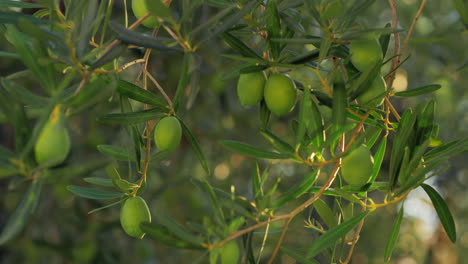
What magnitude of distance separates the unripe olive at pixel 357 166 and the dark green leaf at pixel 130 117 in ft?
0.89

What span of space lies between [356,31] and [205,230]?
31 centimetres

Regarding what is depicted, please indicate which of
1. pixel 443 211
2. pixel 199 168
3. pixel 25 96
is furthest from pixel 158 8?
pixel 199 168

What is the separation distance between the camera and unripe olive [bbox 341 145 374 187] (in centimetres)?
74

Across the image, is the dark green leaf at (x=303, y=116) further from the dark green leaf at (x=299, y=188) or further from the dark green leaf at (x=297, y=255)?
the dark green leaf at (x=297, y=255)

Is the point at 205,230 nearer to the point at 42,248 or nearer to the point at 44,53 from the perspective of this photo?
the point at 44,53

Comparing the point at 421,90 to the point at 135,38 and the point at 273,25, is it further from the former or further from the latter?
the point at 135,38

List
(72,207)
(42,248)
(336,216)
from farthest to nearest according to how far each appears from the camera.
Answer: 1. (72,207)
2. (42,248)
3. (336,216)

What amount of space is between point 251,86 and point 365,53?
0.55 feet

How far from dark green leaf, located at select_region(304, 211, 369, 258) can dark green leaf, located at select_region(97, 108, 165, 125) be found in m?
0.28

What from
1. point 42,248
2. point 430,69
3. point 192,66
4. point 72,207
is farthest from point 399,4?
point 192,66

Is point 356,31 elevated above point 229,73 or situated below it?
above

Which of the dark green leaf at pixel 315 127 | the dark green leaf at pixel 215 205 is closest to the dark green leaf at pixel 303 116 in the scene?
Answer: the dark green leaf at pixel 315 127

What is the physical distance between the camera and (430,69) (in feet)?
10.4

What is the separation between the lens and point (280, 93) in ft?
2.54
